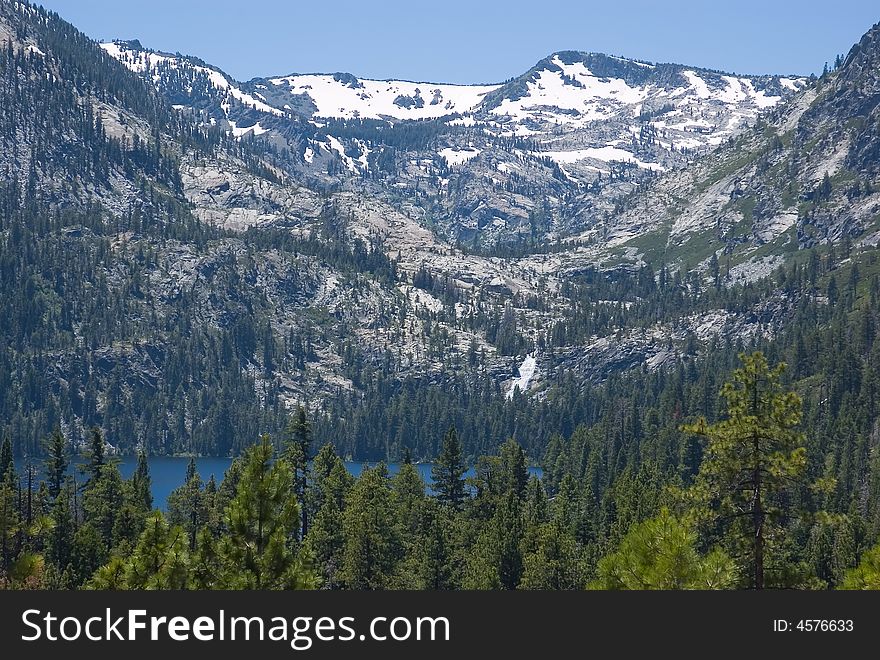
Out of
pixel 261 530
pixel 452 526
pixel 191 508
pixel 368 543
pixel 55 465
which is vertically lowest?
pixel 368 543

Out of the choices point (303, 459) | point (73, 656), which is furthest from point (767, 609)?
point (303, 459)

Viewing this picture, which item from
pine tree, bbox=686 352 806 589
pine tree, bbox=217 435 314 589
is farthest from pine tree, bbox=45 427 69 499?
pine tree, bbox=686 352 806 589

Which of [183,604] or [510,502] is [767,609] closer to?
[183,604]

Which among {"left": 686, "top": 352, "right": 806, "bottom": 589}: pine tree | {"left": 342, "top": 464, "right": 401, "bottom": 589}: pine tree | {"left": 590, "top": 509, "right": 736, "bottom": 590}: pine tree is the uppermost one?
{"left": 686, "top": 352, "right": 806, "bottom": 589}: pine tree

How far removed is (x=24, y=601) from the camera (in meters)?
25.0

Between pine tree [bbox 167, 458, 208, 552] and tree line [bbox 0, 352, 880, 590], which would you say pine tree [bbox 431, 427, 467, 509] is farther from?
pine tree [bbox 167, 458, 208, 552]

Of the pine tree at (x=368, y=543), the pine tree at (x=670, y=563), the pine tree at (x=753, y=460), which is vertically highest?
the pine tree at (x=753, y=460)

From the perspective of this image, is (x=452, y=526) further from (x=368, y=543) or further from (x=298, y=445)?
(x=368, y=543)

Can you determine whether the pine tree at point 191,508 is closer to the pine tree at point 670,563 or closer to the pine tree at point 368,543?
the pine tree at point 368,543

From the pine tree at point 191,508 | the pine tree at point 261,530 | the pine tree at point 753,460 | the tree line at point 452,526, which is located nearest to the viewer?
the pine tree at point 753,460

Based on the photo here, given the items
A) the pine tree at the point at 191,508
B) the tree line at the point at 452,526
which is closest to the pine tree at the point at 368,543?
the tree line at the point at 452,526

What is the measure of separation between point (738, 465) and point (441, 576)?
5743 centimetres

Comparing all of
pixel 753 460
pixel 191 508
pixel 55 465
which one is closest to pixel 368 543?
pixel 191 508

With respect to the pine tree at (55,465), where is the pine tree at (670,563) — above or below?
below
